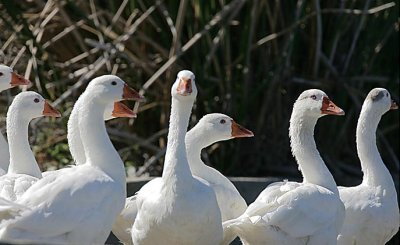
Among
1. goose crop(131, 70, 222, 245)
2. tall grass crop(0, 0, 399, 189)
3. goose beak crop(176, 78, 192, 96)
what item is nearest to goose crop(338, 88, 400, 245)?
goose crop(131, 70, 222, 245)

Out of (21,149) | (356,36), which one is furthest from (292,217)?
(356,36)

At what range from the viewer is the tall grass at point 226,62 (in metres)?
12.2

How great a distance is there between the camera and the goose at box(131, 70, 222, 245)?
8.29m

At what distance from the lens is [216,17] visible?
39.1ft

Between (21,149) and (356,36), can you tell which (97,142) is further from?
(356,36)

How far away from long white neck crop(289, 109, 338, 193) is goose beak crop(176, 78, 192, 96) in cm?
119

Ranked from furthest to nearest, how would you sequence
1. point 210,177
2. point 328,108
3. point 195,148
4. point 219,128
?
point 219,128 < point 195,148 < point 210,177 < point 328,108

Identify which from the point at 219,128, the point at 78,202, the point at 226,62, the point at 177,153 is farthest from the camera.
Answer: the point at 226,62

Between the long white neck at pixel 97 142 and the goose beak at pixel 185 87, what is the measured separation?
0.51m

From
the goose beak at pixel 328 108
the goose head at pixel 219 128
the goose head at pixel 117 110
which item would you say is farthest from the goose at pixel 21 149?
the goose beak at pixel 328 108

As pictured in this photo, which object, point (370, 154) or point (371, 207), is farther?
point (370, 154)

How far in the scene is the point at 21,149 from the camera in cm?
913

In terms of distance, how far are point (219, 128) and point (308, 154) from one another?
2.88 ft

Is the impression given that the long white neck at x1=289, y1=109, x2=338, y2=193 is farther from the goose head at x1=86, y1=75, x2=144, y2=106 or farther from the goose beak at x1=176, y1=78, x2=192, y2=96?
the goose head at x1=86, y1=75, x2=144, y2=106
